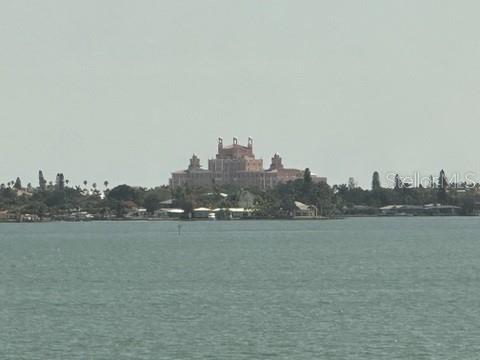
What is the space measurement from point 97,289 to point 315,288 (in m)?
12.8

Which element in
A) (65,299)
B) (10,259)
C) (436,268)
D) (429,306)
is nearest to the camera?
(429,306)

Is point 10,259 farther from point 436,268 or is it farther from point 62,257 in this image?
point 436,268

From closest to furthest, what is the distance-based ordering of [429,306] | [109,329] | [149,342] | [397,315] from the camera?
[149,342]
[109,329]
[397,315]
[429,306]

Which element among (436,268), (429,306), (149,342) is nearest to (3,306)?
(149,342)

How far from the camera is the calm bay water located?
5200 cm

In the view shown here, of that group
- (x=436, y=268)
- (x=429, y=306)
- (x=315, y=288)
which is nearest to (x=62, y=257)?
(x=436, y=268)

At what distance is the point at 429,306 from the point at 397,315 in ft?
16.5

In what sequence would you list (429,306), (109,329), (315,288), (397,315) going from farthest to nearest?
1. (315,288)
2. (429,306)
3. (397,315)
4. (109,329)

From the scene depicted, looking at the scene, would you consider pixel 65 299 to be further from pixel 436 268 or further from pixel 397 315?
pixel 436 268

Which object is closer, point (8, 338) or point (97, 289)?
point (8, 338)

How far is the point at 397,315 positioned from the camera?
61.7 meters

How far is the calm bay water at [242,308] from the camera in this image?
52.0 meters

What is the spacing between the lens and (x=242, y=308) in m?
65.6

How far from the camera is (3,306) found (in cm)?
6869
